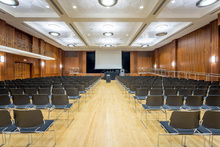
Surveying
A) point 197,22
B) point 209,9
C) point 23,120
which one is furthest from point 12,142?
point 197,22

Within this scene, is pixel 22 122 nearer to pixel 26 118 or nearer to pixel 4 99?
pixel 26 118

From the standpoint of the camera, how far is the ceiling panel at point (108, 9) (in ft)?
24.7

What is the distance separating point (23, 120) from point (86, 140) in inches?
52.8

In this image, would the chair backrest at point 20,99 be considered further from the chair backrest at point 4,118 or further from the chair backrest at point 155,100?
→ the chair backrest at point 155,100

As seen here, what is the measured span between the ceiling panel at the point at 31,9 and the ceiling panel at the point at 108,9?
4.49ft

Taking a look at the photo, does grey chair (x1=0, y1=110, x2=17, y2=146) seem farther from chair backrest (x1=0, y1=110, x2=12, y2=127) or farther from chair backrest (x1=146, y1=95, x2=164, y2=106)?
chair backrest (x1=146, y1=95, x2=164, y2=106)

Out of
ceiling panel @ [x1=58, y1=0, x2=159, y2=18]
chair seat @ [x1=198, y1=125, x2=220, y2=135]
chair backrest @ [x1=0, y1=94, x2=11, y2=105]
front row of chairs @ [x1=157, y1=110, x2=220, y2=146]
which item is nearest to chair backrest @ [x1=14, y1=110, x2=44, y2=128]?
chair backrest @ [x1=0, y1=94, x2=11, y2=105]

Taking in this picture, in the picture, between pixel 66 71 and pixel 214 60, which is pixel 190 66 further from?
pixel 66 71

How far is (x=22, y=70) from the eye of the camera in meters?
13.6

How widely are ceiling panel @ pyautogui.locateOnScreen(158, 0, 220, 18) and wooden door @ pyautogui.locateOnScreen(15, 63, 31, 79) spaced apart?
592 inches

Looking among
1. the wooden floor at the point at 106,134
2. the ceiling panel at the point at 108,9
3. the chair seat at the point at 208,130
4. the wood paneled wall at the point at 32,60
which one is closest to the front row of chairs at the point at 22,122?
the wooden floor at the point at 106,134

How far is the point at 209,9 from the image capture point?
8.12 m

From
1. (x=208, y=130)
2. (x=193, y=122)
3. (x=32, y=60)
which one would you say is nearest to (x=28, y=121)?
(x=193, y=122)

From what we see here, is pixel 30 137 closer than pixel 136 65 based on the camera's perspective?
Yes
